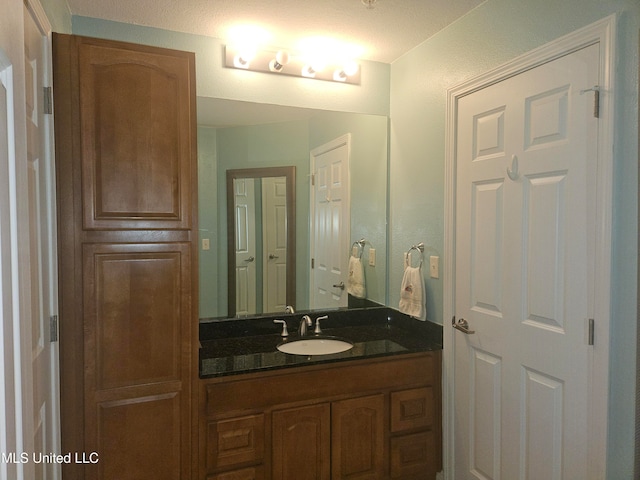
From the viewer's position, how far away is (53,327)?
159 centimetres

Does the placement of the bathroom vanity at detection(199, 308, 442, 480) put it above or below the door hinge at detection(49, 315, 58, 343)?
below

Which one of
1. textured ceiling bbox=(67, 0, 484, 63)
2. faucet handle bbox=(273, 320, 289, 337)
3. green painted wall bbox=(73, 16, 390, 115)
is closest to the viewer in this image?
textured ceiling bbox=(67, 0, 484, 63)

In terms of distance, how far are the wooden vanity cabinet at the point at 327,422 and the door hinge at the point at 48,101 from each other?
3.93 ft

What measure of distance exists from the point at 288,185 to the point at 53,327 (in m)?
1.42

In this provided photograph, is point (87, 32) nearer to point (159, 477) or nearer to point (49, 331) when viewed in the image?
point (49, 331)

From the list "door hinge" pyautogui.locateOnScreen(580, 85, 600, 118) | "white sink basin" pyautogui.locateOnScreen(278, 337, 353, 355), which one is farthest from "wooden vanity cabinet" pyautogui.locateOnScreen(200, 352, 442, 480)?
"door hinge" pyautogui.locateOnScreen(580, 85, 600, 118)

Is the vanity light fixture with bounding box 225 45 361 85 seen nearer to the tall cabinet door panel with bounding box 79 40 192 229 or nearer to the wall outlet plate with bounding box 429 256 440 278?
the tall cabinet door panel with bounding box 79 40 192 229

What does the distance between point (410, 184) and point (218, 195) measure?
1090 mm

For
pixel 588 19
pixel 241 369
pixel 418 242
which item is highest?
pixel 588 19

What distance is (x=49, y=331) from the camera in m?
1.56

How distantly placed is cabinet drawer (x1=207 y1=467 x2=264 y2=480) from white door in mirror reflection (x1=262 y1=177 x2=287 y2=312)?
84cm

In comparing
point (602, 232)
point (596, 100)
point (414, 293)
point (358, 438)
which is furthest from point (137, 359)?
point (596, 100)

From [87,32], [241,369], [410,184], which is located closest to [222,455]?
[241,369]

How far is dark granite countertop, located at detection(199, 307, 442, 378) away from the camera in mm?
1993
